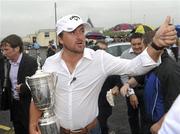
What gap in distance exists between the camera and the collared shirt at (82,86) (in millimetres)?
3176

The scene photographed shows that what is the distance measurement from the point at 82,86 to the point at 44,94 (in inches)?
20.3

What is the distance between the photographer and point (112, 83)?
220 inches

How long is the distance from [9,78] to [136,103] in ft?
5.71

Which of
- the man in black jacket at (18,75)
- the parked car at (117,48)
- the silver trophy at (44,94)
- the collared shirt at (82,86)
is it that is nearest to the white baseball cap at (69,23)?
the collared shirt at (82,86)

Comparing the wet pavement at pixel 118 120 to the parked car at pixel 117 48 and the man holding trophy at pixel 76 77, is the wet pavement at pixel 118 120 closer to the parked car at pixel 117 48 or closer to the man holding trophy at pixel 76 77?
the parked car at pixel 117 48

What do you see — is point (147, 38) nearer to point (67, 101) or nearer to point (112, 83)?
point (67, 101)

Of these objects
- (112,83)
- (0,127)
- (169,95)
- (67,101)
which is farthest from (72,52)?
(0,127)

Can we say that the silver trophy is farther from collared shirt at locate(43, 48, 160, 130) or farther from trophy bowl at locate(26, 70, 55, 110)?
collared shirt at locate(43, 48, 160, 130)

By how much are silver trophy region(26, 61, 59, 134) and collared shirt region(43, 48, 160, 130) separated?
12.8 inches

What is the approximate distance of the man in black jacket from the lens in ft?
15.7

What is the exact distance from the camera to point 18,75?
4.81 m

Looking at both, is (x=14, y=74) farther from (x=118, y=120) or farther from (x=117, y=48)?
(x=117, y=48)


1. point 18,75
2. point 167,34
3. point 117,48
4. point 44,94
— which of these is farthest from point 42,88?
point 117,48

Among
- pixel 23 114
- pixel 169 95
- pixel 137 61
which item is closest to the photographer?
pixel 137 61
